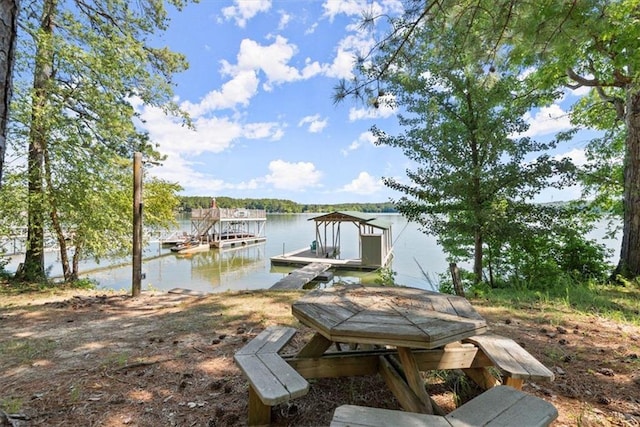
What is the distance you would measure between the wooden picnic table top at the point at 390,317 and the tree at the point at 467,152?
372 centimetres

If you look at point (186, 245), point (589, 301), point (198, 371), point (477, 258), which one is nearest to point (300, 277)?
point (477, 258)

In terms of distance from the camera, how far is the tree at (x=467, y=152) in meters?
5.09

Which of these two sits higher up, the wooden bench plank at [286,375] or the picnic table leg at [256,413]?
the wooden bench plank at [286,375]

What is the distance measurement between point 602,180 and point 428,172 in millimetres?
3490

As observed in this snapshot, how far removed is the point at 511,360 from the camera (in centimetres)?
154

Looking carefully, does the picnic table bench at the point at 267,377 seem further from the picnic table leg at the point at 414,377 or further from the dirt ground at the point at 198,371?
the picnic table leg at the point at 414,377

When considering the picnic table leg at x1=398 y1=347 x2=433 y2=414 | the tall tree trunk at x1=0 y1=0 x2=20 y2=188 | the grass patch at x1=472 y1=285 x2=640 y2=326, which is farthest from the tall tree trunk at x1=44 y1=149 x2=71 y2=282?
the grass patch at x1=472 y1=285 x2=640 y2=326

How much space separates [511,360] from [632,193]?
18.1ft

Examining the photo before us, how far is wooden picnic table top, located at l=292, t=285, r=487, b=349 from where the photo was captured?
1.34 metres

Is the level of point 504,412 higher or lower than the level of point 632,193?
lower

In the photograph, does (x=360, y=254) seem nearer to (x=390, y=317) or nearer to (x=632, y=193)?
(x=632, y=193)

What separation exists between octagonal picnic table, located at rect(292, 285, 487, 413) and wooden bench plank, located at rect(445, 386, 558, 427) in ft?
0.81

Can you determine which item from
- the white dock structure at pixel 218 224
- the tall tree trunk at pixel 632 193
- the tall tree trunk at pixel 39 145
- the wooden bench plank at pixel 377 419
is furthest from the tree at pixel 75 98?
the white dock structure at pixel 218 224

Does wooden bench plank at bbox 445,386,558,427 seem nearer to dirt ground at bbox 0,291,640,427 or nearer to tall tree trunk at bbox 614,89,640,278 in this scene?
dirt ground at bbox 0,291,640,427
